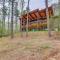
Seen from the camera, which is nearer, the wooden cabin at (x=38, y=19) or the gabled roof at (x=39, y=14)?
the gabled roof at (x=39, y=14)

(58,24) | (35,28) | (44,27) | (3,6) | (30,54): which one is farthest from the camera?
(3,6)

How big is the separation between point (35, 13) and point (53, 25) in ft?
23.7

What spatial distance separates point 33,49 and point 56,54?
2.11 m

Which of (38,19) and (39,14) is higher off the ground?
(39,14)

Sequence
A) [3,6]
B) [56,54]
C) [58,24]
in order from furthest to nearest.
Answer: [3,6], [58,24], [56,54]

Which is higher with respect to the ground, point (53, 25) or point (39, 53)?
point (53, 25)

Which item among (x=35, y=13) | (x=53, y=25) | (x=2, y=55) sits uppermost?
(x=35, y=13)

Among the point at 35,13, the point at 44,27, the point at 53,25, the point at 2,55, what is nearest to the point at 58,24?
the point at 53,25

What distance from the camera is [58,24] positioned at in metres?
21.5

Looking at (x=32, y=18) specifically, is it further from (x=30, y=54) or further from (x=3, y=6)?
(x=30, y=54)

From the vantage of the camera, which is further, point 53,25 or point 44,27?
point 44,27

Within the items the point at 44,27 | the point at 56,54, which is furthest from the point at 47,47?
the point at 44,27

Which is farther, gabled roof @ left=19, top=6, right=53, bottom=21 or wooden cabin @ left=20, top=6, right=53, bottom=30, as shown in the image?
wooden cabin @ left=20, top=6, right=53, bottom=30

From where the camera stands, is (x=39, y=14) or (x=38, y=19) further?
(x=38, y=19)
